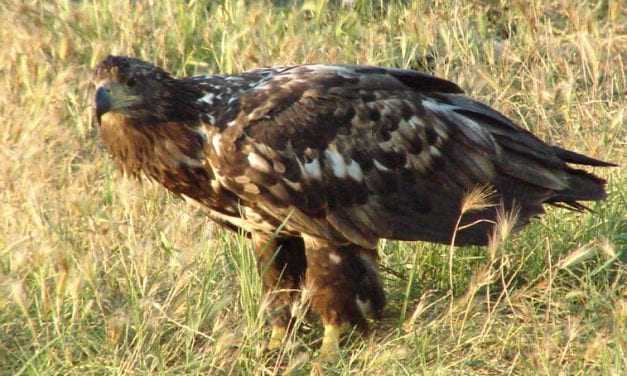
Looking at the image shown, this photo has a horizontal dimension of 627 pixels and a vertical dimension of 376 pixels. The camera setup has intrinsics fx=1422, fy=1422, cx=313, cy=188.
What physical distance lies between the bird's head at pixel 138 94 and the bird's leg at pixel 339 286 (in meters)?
0.72

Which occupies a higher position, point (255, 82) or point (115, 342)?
point (255, 82)

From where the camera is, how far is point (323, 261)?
5.47 m

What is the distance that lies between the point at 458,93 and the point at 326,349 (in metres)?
1.22

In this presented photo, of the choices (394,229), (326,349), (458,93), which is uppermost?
(458,93)

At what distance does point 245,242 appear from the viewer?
17.6 ft

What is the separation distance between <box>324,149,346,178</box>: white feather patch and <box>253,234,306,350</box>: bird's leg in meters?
0.41

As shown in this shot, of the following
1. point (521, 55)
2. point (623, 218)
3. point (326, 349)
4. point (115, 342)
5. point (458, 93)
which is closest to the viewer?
point (115, 342)

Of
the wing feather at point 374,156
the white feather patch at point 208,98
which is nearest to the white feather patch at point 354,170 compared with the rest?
the wing feather at point 374,156

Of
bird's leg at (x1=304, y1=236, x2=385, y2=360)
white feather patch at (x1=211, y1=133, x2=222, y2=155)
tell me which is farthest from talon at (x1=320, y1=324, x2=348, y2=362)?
white feather patch at (x1=211, y1=133, x2=222, y2=155)

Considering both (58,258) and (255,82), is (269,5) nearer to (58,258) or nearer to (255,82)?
(255,82)

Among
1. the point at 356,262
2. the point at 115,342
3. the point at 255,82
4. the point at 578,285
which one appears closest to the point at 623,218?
the point at 578,285

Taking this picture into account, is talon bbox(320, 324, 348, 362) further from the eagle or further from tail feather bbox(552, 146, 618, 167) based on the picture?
tail feather bbox(552, 146, 618, 167)

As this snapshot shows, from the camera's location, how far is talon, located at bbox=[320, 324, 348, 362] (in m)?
5.36

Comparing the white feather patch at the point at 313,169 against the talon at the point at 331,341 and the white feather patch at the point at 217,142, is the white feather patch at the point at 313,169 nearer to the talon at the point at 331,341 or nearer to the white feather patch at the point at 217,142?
the white feather patch at the point at 217,142
